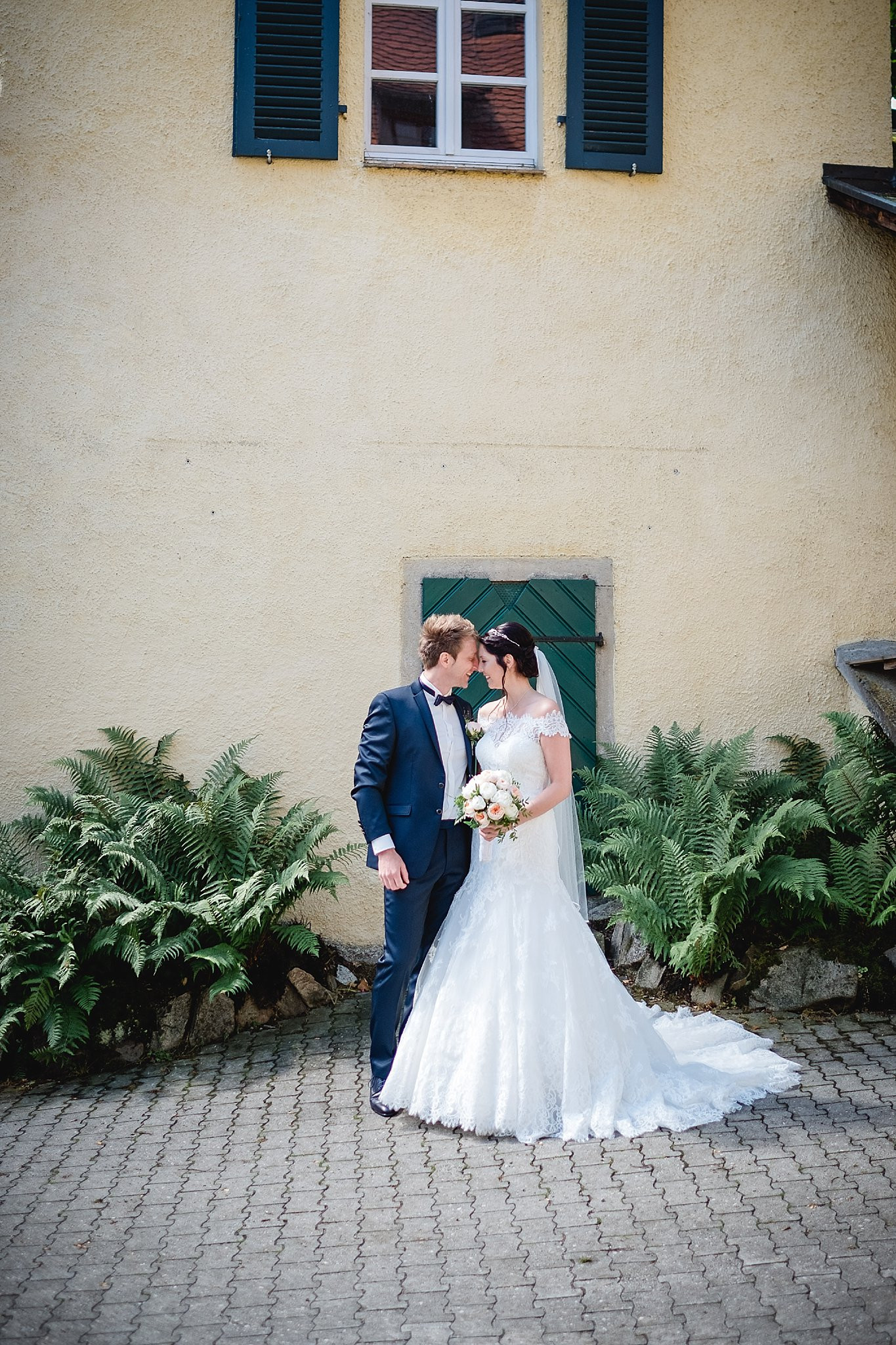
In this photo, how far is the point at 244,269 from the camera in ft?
21.7

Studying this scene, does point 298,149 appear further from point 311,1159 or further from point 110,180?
point 311,1159

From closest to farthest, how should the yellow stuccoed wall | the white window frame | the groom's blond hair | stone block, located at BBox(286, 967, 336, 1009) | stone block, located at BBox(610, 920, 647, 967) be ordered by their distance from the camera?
the groom's blond hair < stone block, located at BBox(286, 967, 336, 1009) < stone block, located at BBox(610, 920, 647, 967) < the yellow stuccoed wall < the white window frame

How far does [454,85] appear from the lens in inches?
272

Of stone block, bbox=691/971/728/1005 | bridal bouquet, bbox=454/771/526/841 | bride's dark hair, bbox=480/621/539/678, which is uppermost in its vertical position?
bride's dark hair, bbox=480/621/539/678

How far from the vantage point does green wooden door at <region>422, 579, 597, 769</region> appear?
6719 mm

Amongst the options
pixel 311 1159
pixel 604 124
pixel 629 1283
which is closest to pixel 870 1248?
pixel 629 1283

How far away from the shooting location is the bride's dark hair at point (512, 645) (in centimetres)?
490

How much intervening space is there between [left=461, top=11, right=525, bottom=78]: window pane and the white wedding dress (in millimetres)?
4306

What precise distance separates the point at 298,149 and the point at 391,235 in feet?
2.31

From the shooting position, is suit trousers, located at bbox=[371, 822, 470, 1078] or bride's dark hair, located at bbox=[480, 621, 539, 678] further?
bride's dark hair, located at bbox=[480, 621, 539, 678]

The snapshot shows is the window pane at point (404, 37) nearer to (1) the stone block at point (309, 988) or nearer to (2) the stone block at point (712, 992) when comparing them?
(1) the stone block at point (309, 988)

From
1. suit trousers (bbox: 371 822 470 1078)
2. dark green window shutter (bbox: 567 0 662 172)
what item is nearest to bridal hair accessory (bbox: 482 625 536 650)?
suit trousers (bbox: 371 822 470 1078)

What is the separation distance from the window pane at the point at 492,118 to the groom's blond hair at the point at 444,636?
3.52 m

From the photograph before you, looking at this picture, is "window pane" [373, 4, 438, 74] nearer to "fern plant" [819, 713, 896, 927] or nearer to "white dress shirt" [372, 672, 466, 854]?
"white dress shirt" [372, 672, 466, 854]
